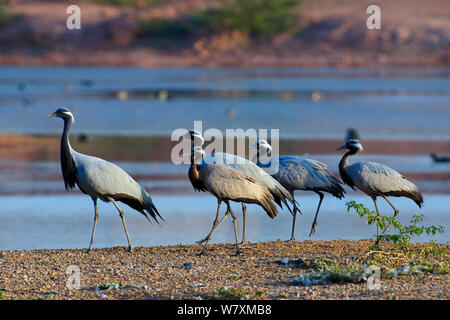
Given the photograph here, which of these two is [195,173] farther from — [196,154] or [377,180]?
[377,180]

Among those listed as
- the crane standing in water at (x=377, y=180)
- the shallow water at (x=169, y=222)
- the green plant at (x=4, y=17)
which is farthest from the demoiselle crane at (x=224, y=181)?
the green plant at (x=4, y=17)

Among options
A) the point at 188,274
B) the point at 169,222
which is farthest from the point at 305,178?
the point at 188,274

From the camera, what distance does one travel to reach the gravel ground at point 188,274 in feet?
23.4

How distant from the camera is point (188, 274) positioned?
796 cm

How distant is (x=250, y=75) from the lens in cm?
4769

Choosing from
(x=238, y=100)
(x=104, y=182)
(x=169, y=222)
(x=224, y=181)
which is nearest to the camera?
(x=224, y=181)

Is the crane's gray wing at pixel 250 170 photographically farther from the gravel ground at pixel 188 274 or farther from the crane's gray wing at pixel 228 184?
the gravel ground at pixel 188 274

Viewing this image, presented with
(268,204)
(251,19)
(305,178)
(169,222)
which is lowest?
(169,222)

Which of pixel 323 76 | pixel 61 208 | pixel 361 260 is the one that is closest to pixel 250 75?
pixel 323 76

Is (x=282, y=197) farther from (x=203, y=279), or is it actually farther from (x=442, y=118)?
(x=442, y=118)

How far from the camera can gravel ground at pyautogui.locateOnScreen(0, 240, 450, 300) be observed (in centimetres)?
713

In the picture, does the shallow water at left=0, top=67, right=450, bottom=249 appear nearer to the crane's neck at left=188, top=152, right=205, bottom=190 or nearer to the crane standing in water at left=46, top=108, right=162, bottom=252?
the crane standing in water at left=46, top=108, right=162, bottom=252

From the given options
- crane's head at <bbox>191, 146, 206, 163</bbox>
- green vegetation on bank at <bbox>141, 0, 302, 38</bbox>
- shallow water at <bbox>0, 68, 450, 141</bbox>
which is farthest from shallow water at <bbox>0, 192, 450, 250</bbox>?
green vegetation on bank at <bbox>141, 0, 302, 38</bbox>

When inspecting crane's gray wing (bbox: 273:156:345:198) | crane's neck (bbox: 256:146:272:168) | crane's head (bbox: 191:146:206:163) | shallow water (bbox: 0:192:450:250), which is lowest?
shallow water (bbox: 0:192:450:250)
